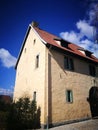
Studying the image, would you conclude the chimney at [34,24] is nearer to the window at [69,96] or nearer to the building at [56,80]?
the building at [56,80]

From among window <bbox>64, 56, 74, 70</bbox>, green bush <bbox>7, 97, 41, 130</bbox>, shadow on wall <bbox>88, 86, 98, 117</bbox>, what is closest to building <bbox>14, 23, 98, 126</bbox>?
window <bbox>64, 56, 74, 70</bbox>

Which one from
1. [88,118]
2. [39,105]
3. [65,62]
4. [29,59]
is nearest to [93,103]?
[88,118]

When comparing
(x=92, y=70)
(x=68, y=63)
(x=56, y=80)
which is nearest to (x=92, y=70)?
(x=92, y=70)

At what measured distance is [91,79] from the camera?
741 inches

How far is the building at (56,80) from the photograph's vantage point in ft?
45.4

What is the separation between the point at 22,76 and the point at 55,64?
6.12 metres

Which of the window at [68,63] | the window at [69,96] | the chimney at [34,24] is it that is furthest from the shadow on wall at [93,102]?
the chimney at [34,24]

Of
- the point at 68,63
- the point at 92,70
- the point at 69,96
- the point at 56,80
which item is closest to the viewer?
the point at 56,80

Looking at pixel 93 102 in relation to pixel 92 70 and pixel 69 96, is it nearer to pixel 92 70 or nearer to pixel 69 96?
pixel 69 96

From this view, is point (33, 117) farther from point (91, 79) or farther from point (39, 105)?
point (91, 79)

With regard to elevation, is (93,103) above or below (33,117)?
above

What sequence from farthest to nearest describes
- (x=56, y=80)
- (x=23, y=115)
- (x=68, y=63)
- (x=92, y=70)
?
1. (x=92, y=70)
2. (x=68, y=63)
3. (x=56, y=80)
4. (x=23, y=115)

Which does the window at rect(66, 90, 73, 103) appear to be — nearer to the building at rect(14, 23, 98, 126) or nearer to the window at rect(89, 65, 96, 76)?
the building at rect(14, 23, 98, 126)

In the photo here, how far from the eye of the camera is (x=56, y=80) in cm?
1473
